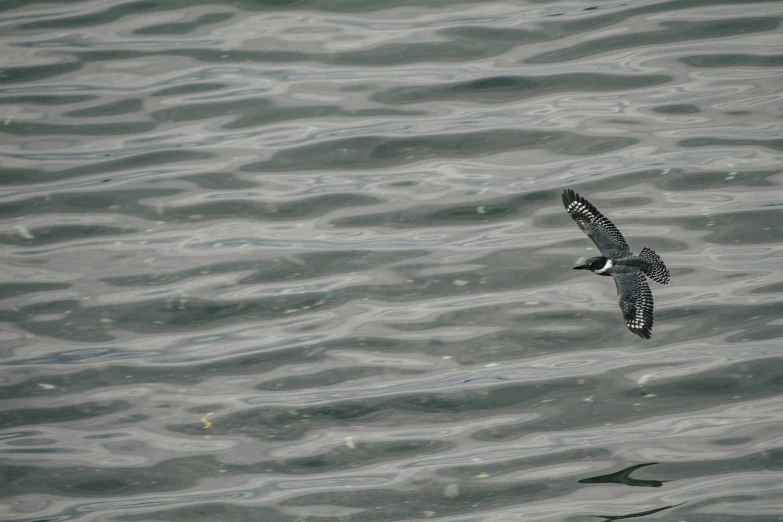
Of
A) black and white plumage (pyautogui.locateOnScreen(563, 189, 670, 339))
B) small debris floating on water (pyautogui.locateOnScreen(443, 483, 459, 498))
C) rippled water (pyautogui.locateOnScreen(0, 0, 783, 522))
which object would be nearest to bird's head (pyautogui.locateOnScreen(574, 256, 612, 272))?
black and white plumage (pyautogui.locateOnScreen(563, 189, 670, 339))

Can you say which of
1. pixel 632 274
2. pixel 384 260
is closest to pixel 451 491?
pixel 632 274

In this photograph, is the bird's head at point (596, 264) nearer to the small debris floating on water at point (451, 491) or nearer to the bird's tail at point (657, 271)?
the bird's tail at point (657, 271)

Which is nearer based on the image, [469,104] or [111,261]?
[111,261]

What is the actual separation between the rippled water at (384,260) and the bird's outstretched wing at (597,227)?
67 centimetres

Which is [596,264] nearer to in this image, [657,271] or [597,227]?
[657,271]

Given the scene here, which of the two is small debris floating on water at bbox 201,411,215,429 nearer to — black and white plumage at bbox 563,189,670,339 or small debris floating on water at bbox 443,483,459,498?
small debris floating on water at bbox 443,483,459,498

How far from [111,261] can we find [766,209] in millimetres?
6205

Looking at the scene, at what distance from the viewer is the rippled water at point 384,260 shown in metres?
7.62

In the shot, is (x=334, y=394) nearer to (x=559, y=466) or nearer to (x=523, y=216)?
(x=559, y=466)

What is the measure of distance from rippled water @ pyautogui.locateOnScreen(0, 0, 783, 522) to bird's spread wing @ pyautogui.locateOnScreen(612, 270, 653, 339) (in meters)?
0.48

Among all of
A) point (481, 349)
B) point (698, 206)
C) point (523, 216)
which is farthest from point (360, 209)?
point (698, 206)

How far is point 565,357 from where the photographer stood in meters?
8.50

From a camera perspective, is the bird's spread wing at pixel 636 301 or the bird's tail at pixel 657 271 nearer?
the bird's spread wing at pixel 636 301

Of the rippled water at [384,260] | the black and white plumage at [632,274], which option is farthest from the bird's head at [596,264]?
the rippled water at [384,260]
